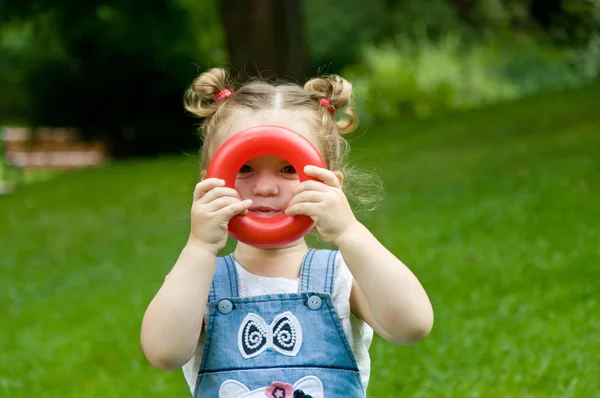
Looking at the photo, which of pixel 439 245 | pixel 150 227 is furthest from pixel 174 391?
pixel 150 227

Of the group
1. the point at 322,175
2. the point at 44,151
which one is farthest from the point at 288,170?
the point at 44,151

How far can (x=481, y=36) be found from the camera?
71.8ft

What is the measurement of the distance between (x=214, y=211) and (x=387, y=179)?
27.1 feet

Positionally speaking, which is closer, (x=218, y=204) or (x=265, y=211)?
(x=218, y=204)

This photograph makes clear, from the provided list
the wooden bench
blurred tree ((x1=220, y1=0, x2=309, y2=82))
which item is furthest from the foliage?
blurred tree ((x1=220, y1=0, x2=309, y2=82))

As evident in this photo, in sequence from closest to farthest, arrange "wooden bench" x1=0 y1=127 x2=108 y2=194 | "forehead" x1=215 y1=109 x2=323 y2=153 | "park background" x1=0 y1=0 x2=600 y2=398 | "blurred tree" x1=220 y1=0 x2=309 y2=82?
"forehead" x1=215 y1=109 x2=323 y2=153 → "park background" x1=0 y1=0 x2=600 y2=398 → "blurred tree" x1=220 y1=0 x2=309 y2=82 → "wooden bench" x1=0 y1=127 x2=108 y2=194

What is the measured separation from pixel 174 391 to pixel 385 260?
8.20 feet

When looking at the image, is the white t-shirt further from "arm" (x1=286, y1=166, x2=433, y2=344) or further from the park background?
the park background

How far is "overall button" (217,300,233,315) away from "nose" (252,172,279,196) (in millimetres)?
282

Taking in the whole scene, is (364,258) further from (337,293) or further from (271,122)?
(271,122)

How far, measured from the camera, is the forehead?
246 centimetres

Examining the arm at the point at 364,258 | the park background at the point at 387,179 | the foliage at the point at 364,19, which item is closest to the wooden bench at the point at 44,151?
the park background at the point at 387,179

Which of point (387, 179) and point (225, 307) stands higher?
point (387, 179)

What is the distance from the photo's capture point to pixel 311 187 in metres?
2.25
